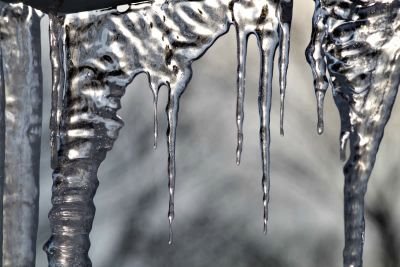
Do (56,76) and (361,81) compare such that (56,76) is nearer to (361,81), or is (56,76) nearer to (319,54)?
(319,54)

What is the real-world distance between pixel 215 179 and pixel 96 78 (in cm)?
594

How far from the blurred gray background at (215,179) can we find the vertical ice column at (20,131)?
4.91 metres

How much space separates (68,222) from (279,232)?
6458 mm

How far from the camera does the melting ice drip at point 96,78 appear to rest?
2.09 metres

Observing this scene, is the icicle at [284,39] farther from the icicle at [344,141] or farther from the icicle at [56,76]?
the icicle at [56,76]

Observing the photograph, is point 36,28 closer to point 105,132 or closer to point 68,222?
point 105,132

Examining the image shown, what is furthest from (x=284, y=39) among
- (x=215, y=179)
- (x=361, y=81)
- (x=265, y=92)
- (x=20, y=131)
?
(x=215, y=179)

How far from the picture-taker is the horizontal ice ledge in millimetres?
2059

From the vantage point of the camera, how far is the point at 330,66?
1.74 metres

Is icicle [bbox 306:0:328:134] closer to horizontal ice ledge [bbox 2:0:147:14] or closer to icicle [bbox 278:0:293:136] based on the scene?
icicle [bbox 278:0:293:136]

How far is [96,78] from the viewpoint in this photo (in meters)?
2.23

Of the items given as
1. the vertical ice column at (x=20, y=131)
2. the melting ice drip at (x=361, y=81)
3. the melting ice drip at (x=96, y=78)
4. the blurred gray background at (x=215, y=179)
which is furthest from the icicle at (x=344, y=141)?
the blurred gray background at (x=215, y=179)

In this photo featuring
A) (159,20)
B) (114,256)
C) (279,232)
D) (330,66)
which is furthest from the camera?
(279,232)

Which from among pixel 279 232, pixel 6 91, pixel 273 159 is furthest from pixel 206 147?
pixel 6 91
